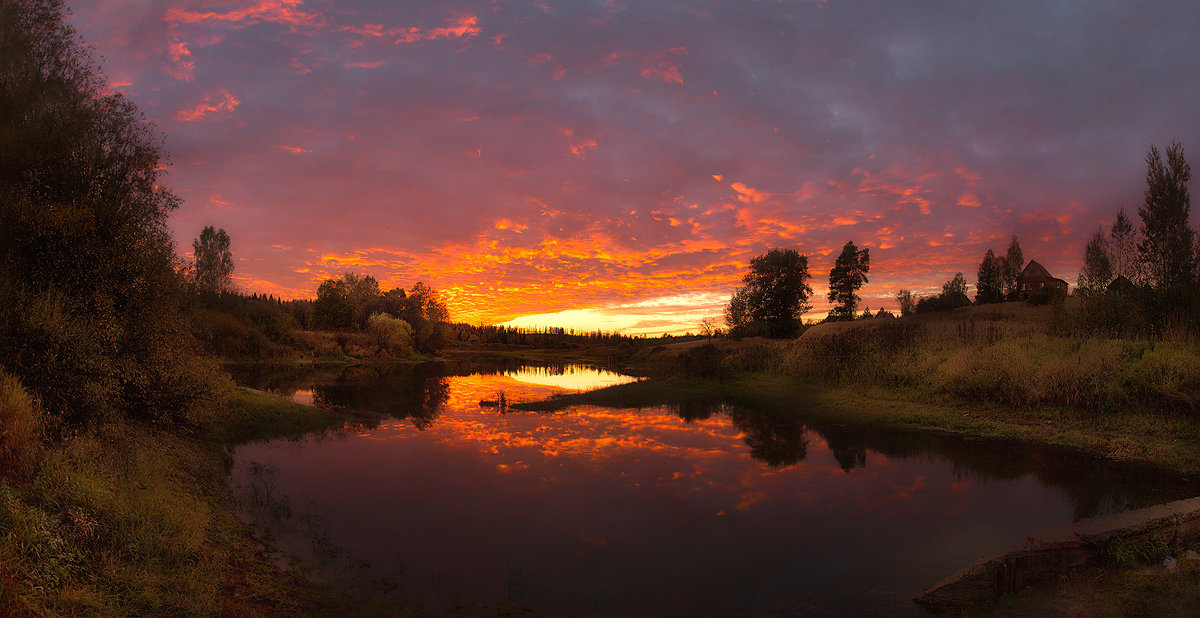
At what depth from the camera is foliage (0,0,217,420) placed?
29.9ft

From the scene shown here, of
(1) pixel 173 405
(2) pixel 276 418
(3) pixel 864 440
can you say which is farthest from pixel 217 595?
(3) pixel 864 440

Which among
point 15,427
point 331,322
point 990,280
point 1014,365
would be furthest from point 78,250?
point 990,280

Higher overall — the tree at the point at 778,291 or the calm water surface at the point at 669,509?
the tree at the point at 778,291

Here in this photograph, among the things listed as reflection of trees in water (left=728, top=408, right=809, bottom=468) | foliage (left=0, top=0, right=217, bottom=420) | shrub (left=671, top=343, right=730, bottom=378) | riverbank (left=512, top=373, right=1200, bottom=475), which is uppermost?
foliage (left=0, top=0, right=217, bottom=420)

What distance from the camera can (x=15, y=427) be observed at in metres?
6.55

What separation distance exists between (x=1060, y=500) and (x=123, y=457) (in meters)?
19.3

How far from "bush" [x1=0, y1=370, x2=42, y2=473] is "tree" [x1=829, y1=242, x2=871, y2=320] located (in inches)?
2387

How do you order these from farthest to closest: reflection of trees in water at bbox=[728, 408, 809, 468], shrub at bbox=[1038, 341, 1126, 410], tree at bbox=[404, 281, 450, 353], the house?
tree at bbox=[404, 281, 450, 353] < the house < shrub at bbox=[1038, 341, 1126, 410] < reflection of trees in water at bbox=[728, 408, 809, 468]

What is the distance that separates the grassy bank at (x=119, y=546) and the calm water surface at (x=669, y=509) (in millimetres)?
1400

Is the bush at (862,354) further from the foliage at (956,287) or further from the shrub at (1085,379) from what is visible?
the foliage at (956,287)

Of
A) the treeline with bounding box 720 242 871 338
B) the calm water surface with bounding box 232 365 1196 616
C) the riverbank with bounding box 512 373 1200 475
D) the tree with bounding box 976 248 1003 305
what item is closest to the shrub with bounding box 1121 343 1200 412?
the riverbank with bounding box 512 373 1200 475

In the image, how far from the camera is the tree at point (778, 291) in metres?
54.0

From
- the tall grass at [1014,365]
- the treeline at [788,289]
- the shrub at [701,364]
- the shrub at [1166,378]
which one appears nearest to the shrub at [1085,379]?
the tall grass at [1014,365]

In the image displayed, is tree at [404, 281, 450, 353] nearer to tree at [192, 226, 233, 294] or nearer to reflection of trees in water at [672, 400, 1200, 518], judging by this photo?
tree at [192, 226, 233, 294]
